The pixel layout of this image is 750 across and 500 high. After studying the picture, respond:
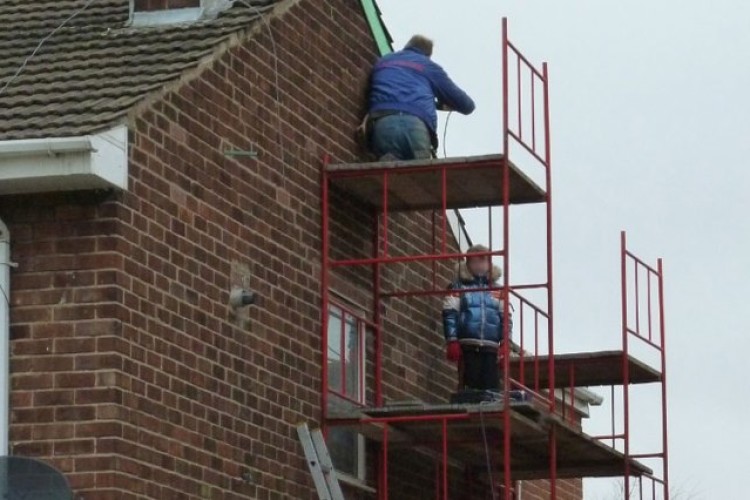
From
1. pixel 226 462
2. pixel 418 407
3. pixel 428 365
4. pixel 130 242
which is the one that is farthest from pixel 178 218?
pixel 428 365

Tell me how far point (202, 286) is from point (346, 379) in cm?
301

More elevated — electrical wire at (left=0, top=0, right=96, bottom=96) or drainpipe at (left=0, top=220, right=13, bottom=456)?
electrical wire at (left=0, top=0, right=96, bottom=96)

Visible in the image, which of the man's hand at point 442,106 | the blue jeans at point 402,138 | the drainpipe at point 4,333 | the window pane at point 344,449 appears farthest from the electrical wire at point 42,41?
the window pane at point 344,449

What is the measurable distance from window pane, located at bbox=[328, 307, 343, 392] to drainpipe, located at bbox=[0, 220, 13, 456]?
4178 mm

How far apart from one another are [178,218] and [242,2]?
8.05 ft

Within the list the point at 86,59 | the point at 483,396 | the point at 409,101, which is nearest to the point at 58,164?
the point at 86,59

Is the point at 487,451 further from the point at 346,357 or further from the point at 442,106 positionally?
the point at 442,106

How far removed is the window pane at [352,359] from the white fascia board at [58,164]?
4.51 m

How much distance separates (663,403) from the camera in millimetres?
19016

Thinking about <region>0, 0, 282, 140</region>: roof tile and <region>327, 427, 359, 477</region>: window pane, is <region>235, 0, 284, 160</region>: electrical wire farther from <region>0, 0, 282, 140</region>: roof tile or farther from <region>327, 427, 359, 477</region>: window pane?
<region>327, 427, 359, 477</region>: window pane

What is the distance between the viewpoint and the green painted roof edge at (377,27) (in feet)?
62.9

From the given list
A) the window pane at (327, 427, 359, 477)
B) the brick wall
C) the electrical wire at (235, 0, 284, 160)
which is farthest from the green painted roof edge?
the window pane at (327, 427, 359, 477)

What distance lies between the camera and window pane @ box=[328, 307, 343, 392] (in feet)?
57.5

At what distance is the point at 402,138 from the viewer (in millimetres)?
18078
